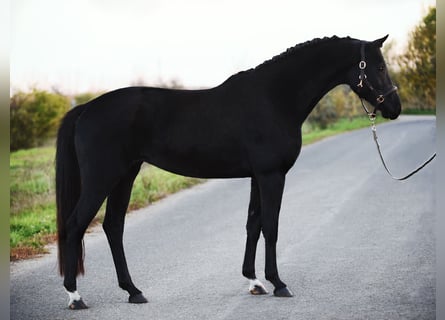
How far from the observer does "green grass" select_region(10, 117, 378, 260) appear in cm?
817

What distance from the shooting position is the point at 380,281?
20.2 ft

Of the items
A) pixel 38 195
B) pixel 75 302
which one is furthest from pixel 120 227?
pixel 38 195

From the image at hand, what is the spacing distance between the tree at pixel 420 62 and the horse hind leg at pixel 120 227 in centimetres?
1828

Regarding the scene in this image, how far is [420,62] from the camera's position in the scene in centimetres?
2455

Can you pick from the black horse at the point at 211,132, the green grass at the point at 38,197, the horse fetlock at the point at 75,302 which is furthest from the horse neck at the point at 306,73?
the green grass at the point at 38,197

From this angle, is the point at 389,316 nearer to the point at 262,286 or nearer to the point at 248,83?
the point at 262,286

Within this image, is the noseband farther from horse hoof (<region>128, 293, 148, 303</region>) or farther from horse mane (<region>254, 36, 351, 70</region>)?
horse hoof (<region>128, 293, 148, 303</region>)

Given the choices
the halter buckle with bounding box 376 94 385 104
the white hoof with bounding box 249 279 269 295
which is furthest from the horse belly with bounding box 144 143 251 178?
the halter buckle with bounding box 376 94 385 104

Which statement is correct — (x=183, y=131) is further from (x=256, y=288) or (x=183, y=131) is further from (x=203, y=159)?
(x=256, y=288)

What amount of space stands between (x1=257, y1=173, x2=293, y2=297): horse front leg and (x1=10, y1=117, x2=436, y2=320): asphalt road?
8.8 inches

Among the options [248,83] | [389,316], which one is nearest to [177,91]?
[248,83]

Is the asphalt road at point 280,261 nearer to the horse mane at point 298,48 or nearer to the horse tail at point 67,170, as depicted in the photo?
the horse tail at point 67,170

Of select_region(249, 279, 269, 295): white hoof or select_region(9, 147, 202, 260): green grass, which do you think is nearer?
select_region(249, 279, 269, 295): white hoof

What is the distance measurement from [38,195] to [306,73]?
21.5 feet
